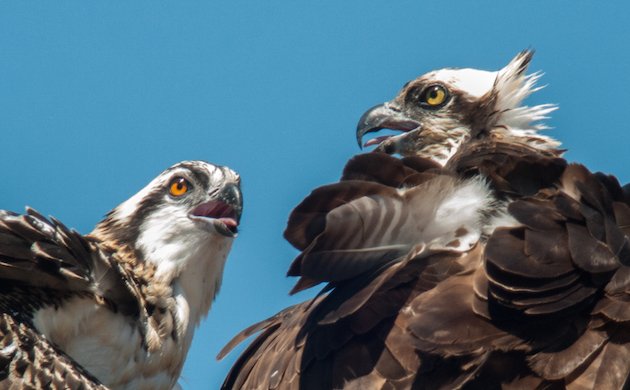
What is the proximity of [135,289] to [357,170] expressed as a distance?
1.32 m

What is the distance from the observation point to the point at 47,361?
4941 mm

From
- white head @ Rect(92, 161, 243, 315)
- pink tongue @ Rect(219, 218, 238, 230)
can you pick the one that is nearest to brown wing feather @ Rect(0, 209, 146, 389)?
white head @ Rect(92, 161, 243, 315)

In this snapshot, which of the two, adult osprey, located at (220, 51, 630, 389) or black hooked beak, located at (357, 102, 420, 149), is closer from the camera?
adult osprey, located at (220, 51, 630, 389)

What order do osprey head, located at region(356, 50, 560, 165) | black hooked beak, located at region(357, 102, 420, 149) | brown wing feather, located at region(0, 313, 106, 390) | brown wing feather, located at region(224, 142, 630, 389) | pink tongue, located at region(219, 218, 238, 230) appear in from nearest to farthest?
brown wing feather, located at region(224, 142, 630, 389) < brown wing feather, located at region(0, 313, 106, 390) < pink tongue, located at region(219, 218, 238, 230) < osprey head, located at region(356, 50, 560, 165) < black hooked beak, located at region(357, 102, 420, 149)

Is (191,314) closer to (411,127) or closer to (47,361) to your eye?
(47,361)

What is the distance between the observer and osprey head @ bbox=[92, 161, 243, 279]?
5977 millimetres

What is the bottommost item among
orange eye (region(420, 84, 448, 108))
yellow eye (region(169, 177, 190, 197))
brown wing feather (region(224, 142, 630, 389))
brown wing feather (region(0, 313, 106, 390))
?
brown wing feather (region(224, 142, 630, 389))

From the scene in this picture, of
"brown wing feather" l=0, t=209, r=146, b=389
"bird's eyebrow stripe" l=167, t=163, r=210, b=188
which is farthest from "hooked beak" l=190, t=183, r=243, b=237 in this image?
"brown wing feather" l=0, t=209, r=146, b=389

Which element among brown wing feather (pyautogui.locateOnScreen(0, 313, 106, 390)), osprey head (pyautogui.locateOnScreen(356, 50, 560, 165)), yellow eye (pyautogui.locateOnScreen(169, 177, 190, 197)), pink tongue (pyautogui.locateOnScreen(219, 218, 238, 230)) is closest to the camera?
brown wing feather (pyautogui.locateOnScreen(0, 313, 106, 390))

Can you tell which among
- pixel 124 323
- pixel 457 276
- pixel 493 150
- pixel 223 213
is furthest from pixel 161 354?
pixel 493 150

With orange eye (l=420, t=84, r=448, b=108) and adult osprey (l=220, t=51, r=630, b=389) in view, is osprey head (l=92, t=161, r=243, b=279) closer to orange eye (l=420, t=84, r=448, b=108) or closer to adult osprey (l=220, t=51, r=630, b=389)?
adult osprey (l=220, t=51, r=630, b=389)

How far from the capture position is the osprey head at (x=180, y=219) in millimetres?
5977

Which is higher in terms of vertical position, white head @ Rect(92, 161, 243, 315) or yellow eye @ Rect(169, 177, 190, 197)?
yellow eye @ Rect(169, 177, 190, 197)

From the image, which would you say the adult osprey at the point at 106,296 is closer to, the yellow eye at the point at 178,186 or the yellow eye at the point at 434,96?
the yellow eye at the point at 178,186
